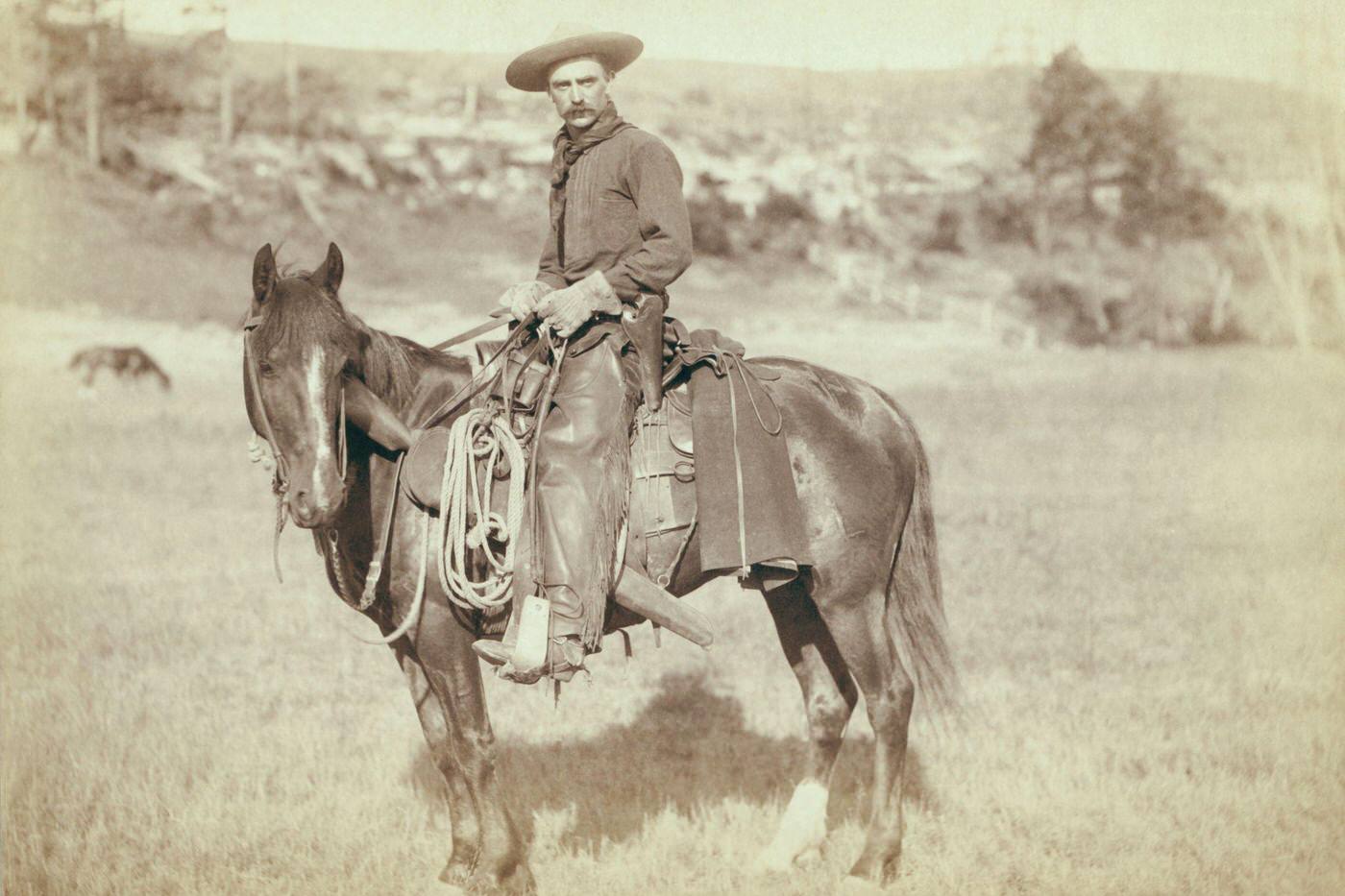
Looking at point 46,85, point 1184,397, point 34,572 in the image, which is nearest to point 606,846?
point 34,572

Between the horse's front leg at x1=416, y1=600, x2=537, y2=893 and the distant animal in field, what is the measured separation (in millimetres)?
17829

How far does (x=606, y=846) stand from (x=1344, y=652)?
20.2 feet

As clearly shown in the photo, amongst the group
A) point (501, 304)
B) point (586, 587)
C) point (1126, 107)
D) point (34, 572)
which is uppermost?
point (1126, 107)

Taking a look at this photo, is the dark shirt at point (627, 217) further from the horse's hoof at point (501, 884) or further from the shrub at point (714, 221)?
the shrub at point (714, 221)

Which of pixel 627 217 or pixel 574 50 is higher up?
pixel 574 50

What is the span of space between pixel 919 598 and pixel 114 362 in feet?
61.0

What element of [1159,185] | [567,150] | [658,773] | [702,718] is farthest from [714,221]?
[567,150]

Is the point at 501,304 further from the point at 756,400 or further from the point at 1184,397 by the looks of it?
the point at 1184,397

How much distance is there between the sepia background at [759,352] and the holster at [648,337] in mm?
2352

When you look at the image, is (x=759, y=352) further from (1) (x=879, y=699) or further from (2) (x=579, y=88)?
(2) (x=579, y=88)

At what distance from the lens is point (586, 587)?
483 centimetres

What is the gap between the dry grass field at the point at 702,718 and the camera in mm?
5859

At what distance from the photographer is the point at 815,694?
19.6 feet

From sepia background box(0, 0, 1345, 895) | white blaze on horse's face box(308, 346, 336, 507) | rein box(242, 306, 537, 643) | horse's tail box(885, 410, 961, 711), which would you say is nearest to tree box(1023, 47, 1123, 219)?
sepia background box(0, 0, 1345, 895)
